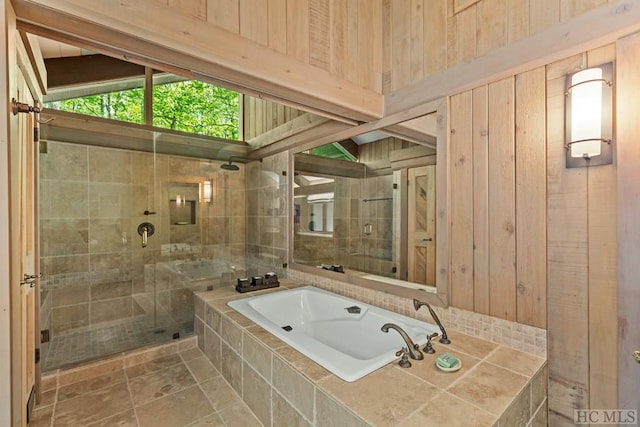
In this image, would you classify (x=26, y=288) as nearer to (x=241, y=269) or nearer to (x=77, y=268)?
(x=77, y=268)

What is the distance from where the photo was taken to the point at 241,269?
385 centimetres

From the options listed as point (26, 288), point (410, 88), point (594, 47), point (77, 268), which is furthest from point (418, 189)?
point (77, 268)

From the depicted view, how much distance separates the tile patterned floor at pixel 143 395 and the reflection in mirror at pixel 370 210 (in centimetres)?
137

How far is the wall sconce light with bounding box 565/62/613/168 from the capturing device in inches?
50.8

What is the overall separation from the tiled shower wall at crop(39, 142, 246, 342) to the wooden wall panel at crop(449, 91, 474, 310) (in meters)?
2.58

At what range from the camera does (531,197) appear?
1509 mm

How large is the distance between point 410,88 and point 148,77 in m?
2.87

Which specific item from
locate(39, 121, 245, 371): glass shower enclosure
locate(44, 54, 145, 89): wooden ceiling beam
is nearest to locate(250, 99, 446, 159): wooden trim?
locate(39, 121, 245, 371): glass shower enclosure

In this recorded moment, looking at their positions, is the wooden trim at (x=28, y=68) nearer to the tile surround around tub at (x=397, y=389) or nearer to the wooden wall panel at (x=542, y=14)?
the tile surround around tub at (x=397, y=389)

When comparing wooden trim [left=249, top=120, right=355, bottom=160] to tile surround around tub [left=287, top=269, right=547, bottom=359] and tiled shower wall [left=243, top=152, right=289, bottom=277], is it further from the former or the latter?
tile surround around tub [left=287, top=269, right=547, bottom=359]

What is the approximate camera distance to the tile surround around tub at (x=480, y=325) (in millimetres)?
A: 1513

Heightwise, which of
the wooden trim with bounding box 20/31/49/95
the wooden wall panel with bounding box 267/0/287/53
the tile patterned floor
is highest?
the wooden wall panel with bounding box 267/0/287/53

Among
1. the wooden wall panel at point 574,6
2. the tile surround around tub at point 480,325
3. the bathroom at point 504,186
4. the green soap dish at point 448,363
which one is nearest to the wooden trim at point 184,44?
the bathroom at point 504,186

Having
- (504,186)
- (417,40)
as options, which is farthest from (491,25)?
(504,186)
